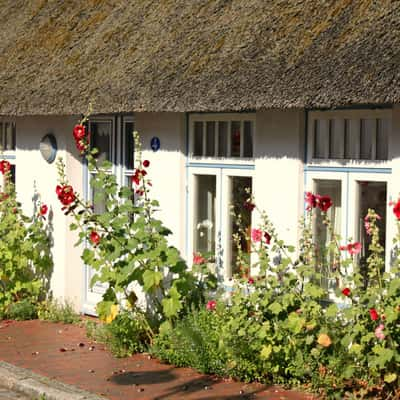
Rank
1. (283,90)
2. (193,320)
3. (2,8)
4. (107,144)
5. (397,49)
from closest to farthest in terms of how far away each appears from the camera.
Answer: (397,49) < (283,90) < (193,320) < (107,144) < (2,8)

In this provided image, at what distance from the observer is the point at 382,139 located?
7.05m

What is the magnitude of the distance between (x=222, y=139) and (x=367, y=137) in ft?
5.38

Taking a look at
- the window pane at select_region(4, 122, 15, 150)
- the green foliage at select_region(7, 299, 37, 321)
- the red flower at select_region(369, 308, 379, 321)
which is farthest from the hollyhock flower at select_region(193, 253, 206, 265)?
the window pane at select_region(4, 122, 15, 150)

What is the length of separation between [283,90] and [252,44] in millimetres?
1053

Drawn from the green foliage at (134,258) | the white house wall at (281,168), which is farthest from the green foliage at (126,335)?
the white house wall at (281,168)

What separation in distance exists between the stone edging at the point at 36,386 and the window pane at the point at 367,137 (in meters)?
2.76

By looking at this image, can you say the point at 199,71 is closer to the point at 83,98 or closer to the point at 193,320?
the point at 83,98

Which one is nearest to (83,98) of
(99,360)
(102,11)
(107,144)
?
(107,144)

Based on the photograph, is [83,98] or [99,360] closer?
[99,360]

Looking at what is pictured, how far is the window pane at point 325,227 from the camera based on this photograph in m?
7.42

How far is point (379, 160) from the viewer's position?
701 cm

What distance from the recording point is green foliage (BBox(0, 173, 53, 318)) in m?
10.1

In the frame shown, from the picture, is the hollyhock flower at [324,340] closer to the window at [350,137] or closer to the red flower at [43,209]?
the window at [350,137]

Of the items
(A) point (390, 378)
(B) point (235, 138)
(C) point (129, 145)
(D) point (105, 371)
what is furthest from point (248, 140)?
(A) point (390, 378)
